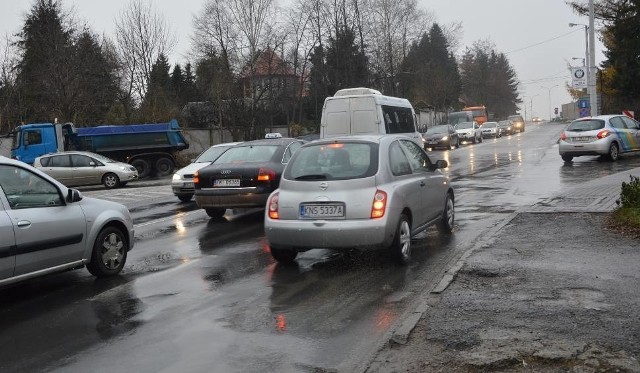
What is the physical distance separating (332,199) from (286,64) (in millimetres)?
43438

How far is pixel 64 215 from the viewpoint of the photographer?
275 inches

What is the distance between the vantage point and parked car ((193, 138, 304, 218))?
11.6 meters

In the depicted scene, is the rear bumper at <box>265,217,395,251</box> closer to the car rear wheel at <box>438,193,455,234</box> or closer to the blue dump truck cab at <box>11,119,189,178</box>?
the car rear wheel at <box>438,193,455,234</box>

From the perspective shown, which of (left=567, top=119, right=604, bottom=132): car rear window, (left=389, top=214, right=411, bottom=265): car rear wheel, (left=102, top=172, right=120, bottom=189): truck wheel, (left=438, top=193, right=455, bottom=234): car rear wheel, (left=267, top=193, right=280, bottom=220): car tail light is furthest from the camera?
(left=102, top=172, right=120, bottom=189): truck wheel

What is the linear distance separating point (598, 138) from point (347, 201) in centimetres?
1687

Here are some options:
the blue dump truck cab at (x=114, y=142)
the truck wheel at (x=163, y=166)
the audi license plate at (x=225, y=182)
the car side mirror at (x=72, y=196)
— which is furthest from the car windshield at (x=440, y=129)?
the car side mirror at (x=72, y=196)

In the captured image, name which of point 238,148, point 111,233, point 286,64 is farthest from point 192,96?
point 111,233

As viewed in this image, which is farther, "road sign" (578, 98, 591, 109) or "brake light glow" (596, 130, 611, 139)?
"road sign" (578, 98, 591, 109)

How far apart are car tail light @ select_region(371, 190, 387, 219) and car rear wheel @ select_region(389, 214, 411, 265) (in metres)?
0.35

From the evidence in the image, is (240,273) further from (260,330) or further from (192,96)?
(192,96)

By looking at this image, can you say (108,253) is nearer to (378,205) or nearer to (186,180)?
(378,205)

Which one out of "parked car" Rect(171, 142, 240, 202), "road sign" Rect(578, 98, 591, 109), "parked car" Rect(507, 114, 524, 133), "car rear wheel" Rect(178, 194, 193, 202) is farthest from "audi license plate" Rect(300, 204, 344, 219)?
"parked car" Rect(507, 114, 524, 133)

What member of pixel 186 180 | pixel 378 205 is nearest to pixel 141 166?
pixel 186 180

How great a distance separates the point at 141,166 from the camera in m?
29.6
